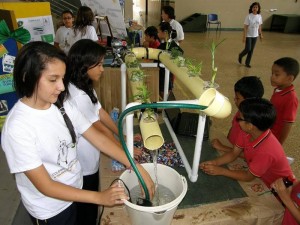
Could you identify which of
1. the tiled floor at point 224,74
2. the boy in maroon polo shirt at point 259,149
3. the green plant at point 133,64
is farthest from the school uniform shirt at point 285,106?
the green plant at point 133,64

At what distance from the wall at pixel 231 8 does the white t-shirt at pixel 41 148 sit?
→ 10217 mm

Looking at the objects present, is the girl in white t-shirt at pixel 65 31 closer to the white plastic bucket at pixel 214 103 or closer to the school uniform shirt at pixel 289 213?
the white plastic bucket at pixel 214 103

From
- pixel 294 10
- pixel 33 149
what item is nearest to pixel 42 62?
pixel 33 149

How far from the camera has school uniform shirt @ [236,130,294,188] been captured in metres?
1.24

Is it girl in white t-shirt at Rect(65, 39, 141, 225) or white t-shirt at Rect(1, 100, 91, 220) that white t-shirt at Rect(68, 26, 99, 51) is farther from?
white t-shirt at Rect(1, 100, 91, 220)

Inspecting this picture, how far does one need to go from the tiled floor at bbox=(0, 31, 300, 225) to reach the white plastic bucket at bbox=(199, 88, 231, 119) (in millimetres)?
517

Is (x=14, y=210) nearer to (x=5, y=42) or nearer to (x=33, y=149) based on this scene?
(x=33, y=149)

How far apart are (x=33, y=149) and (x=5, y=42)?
6.60 feet

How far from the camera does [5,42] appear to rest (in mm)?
2418

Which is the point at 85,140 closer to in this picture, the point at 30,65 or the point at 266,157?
the point at 30,65

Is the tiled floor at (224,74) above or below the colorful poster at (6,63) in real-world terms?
below

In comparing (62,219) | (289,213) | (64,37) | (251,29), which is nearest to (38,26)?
(64,37)

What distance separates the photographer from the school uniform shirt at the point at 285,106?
185 cm

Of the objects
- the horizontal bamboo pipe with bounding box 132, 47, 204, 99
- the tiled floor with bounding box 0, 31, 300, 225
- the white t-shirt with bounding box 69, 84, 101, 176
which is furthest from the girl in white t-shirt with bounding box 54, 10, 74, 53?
the white t-shirt with bounding box 69, 84, 101, 176
